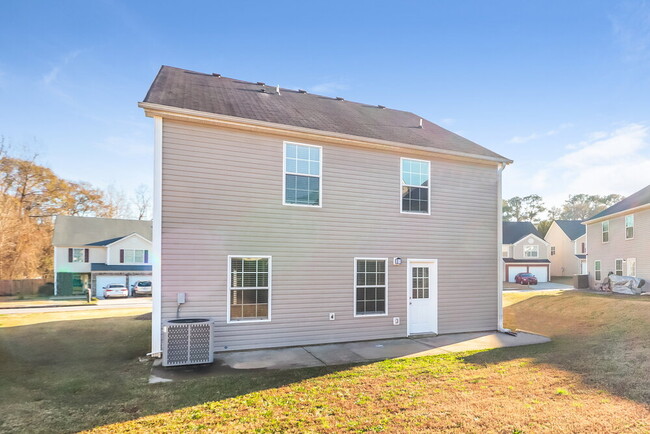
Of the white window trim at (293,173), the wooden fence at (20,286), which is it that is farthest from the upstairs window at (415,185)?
the wooden fence at (20,286)

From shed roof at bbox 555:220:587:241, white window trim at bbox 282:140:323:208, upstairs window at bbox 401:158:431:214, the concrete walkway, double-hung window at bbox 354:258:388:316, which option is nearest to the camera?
the concrete walkway

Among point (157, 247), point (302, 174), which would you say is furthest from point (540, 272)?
point (157, 247)

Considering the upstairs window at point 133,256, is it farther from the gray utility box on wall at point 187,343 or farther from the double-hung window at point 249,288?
the gray utility box on wall at point 187,343

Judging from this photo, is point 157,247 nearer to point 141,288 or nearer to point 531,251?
point 141,288

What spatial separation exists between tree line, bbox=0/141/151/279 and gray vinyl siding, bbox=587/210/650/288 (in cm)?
3803

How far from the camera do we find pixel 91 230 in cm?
2922

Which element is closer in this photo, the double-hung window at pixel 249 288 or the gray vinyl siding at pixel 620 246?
the double-hung window at pixel 249 288

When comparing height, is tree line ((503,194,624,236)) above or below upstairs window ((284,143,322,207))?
above

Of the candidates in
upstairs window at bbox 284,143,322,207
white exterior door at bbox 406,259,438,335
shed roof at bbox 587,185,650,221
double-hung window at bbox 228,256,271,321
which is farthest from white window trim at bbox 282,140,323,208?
shed roof at bbox 587,185,650,221

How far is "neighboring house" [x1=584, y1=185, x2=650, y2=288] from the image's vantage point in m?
19.3

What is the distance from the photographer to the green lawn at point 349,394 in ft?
13.4

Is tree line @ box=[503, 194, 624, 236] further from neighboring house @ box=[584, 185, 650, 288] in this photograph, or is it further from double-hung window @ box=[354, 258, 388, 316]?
double-hung window @ box=[354, 258, 388, 316]

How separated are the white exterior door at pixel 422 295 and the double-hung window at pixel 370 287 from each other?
2.52 ft

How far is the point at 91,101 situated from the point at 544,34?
1584 cm
